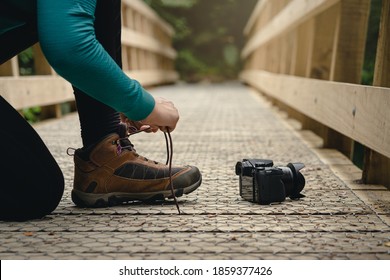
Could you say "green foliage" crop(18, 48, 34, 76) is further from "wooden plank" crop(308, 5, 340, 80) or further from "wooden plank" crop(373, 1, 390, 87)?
"wooden plank" crop(373, 1, 390, 87)

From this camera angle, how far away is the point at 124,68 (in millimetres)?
5898

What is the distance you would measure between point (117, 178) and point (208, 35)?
14.2 metres

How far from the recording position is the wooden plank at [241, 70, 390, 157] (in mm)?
1548

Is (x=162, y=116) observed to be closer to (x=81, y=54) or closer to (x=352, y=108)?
(x=81, y=54)

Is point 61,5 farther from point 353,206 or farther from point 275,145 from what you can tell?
point 275,145

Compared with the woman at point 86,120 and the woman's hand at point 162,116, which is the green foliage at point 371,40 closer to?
the woman at point 86,120

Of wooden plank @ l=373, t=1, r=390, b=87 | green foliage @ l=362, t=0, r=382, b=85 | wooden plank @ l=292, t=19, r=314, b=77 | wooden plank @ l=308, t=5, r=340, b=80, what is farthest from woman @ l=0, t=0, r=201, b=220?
green foliage @ l=362, t=0, r=382, b=85

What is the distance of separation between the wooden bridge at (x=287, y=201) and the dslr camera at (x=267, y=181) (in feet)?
0.11

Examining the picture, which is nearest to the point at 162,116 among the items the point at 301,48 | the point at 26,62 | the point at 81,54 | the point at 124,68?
the point at 81,54

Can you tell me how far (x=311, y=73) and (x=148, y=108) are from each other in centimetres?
206

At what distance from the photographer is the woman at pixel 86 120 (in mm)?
1129

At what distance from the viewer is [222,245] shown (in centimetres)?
117
